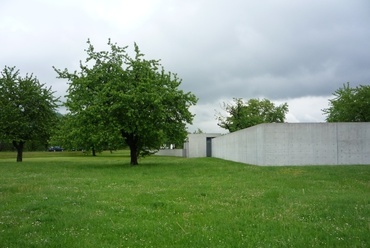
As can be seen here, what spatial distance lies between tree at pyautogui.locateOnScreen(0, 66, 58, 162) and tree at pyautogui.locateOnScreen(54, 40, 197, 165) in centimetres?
1263

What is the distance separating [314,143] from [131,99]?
1543 cm

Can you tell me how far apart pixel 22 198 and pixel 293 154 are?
909 inches

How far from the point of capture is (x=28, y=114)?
4488 cm

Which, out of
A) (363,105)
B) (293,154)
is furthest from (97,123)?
(363,105)

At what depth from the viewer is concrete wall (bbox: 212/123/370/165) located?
31.0 meters

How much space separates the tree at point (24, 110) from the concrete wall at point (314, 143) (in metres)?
27.5

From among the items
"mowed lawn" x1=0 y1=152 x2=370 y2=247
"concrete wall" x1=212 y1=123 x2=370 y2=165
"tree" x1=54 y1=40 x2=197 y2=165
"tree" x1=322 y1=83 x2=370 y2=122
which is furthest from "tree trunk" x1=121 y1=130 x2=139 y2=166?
"tree" x1=322 y1=83 x2=370 y2=122

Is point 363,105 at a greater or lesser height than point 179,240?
greater

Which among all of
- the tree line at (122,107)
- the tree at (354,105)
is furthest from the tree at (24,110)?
the tree at (354,105)

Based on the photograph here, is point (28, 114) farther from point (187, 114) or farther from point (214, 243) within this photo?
point (214, 243)

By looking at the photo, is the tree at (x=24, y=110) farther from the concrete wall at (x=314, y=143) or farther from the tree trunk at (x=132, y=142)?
the concrete wall at (x=314, y=143)

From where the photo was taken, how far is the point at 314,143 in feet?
102

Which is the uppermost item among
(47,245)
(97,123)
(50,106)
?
(50,106)

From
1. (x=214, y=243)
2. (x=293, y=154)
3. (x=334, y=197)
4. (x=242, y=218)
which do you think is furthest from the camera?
(x=293, y=154)
